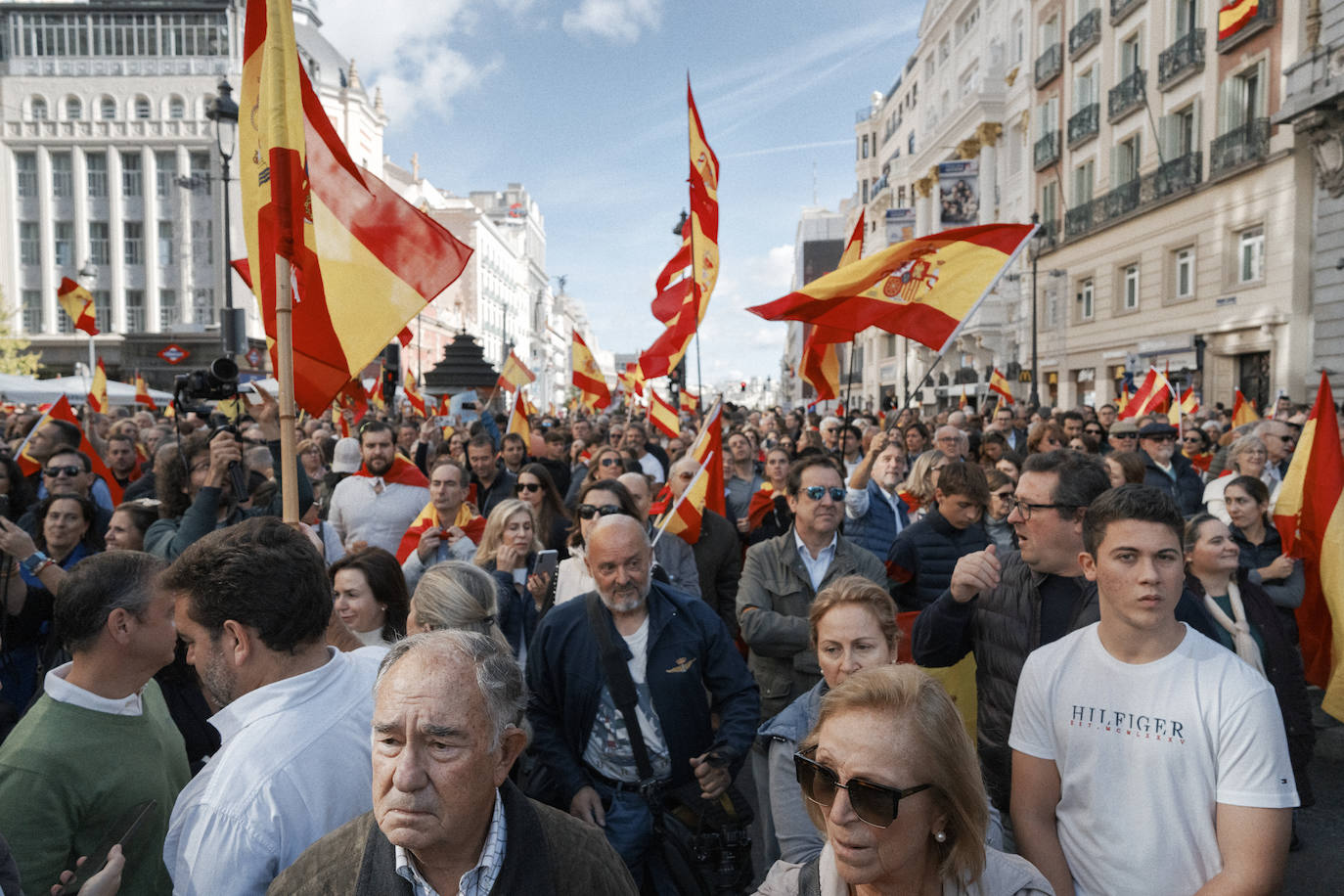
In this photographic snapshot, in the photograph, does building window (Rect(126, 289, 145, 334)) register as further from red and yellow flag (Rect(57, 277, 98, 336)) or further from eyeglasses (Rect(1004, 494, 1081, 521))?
eyeglasses (Rect(1004, 494, 1081, 521))

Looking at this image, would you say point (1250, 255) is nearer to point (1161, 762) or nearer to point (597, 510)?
point (597, 510)

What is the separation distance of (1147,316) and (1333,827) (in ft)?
76.8

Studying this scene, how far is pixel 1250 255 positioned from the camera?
2109cm

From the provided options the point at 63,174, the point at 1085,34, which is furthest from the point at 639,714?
the point at 63,174

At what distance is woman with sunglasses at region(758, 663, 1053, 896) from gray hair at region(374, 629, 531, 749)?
653 millimetres

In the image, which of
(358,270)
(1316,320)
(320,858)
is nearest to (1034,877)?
(320,858)

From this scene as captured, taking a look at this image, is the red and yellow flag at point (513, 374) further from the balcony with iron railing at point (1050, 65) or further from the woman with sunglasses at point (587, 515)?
the balcony with iron railing at point (1050, 65)

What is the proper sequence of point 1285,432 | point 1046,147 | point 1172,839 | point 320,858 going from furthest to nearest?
point 1046,147 → point 1285,432 → point 1172,839 → point 320,858

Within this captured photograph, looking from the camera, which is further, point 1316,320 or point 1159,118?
point 1159,118

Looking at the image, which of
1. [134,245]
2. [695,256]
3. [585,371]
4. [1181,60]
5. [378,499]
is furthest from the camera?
[134,245]

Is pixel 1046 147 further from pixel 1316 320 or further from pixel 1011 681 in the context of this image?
pixel 1011 681

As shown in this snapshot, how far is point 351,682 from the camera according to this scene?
236 cm

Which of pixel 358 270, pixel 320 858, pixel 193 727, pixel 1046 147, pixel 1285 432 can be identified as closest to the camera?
pixel 320 858

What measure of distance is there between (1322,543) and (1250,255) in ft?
65.1
